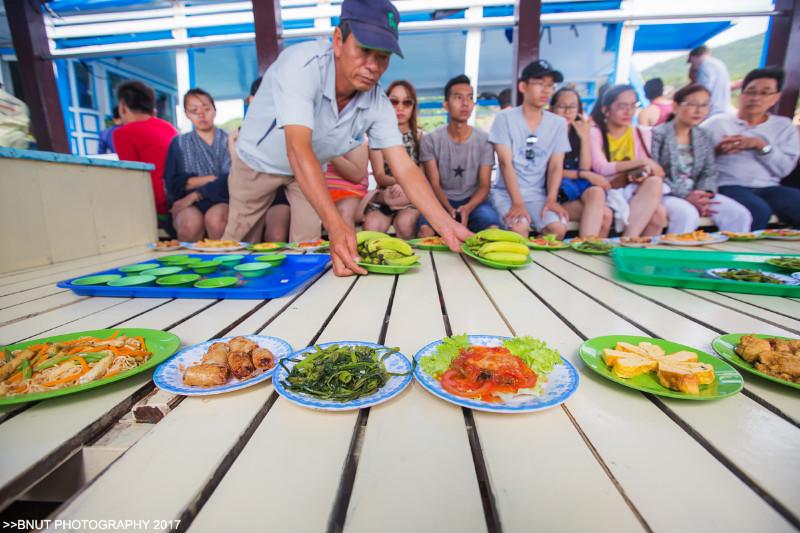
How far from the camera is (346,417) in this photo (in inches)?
26.7

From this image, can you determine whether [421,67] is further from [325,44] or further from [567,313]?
[567,313]

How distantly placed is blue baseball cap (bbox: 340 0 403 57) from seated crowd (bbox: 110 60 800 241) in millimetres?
1674

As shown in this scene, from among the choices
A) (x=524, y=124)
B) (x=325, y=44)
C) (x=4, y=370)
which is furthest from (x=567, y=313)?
(x=524, y=124)

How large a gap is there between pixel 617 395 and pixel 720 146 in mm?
4868

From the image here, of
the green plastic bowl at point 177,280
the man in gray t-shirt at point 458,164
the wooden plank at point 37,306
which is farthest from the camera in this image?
the man in gray t-shirt at point 458,164

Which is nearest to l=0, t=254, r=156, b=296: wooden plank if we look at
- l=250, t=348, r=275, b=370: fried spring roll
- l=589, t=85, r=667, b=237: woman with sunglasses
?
l=250, t=348, r=275, b=370: fried spring roll

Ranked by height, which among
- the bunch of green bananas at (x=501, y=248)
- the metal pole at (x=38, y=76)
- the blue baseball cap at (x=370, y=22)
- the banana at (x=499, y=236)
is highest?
the metal pole at (x=38, y=76)

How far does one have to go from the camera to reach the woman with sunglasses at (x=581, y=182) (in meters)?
3.69

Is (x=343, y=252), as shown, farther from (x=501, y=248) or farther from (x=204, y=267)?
(x=501, y=248)

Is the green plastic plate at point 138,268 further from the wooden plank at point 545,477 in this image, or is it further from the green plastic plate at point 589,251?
the green plastic plate at point 589,251

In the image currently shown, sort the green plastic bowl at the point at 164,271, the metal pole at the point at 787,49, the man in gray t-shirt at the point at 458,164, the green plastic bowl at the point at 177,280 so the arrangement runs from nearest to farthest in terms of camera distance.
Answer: the green plastic bowl at the point at 177,280 < the green plastic bowl at the point at 164,271 < the man in gray t-shirt at the point at 458,164 < the metal pole at the point at 787,49

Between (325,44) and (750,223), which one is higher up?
(325,44)

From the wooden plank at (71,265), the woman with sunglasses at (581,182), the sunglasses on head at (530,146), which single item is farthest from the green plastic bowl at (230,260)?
the woman with sunglasses at (581,182)

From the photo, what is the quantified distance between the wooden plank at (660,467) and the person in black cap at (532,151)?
3.15m
